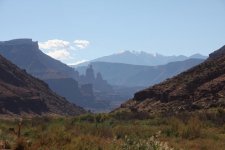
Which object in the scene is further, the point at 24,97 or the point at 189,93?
the point at 24,97

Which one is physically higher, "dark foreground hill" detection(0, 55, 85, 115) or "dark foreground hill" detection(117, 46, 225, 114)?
"dark foreground hill" detection(0, 55, 85, 115)

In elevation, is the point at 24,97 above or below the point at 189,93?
above

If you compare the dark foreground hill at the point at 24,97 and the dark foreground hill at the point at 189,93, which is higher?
the dark foreground hill at the point at 24,97

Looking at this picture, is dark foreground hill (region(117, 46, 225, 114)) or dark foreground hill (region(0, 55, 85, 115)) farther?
dark foreground hill (region(0, 55, 85, 115))

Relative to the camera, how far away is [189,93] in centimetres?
5866

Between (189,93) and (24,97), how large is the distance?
60.0m

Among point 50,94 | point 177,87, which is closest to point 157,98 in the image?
point 177,87

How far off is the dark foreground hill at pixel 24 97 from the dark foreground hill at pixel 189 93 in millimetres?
42277

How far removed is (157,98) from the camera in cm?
6316

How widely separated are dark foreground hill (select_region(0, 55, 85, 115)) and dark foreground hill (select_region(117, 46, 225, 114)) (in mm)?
42277

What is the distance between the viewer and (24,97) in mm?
110188

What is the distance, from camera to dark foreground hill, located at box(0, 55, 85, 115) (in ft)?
340

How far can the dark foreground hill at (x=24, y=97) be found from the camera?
10369 cm

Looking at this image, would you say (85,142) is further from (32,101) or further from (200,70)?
(32,101)
